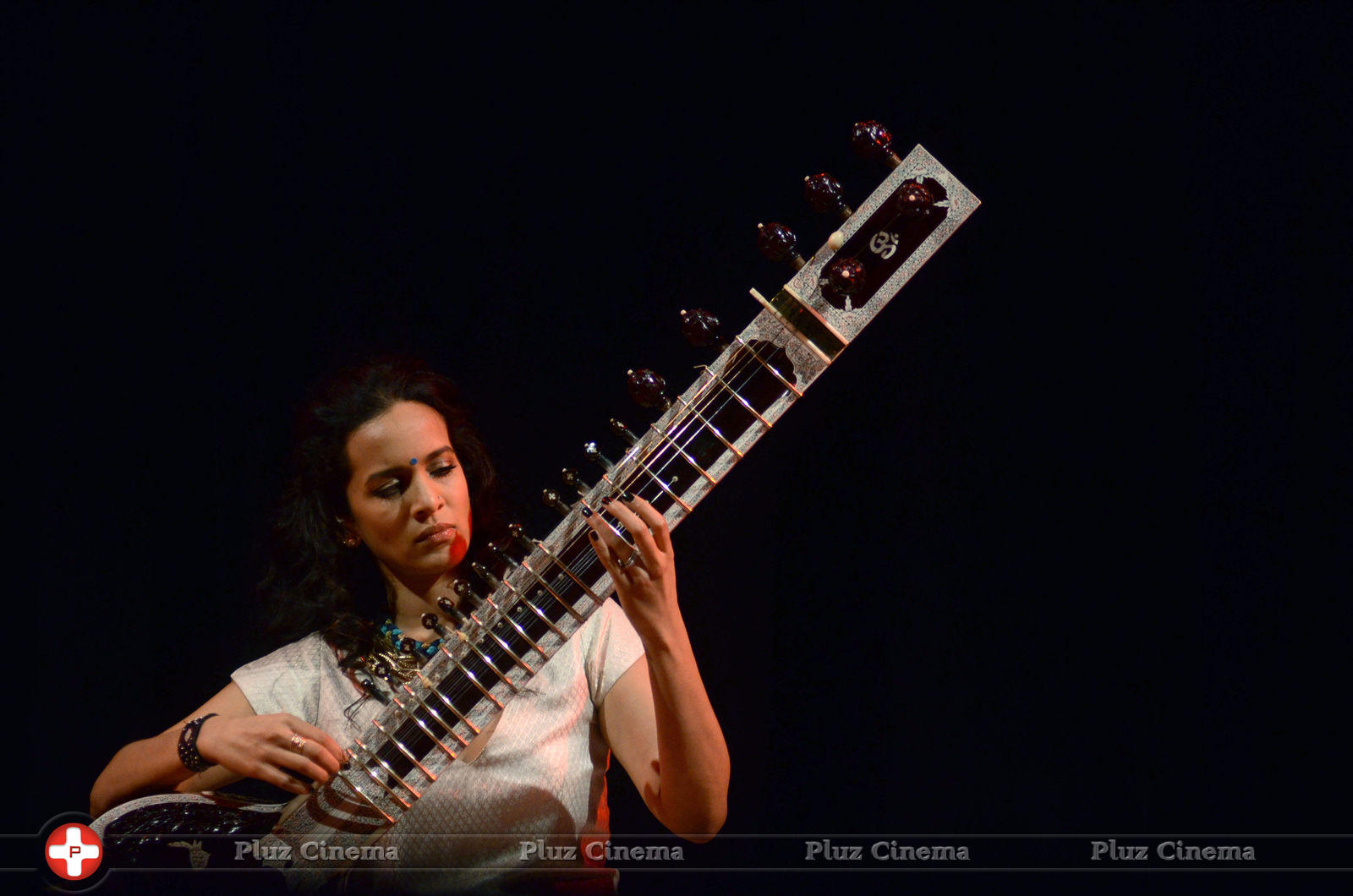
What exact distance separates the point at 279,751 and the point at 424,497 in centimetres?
46

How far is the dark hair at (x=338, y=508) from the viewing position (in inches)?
71.2

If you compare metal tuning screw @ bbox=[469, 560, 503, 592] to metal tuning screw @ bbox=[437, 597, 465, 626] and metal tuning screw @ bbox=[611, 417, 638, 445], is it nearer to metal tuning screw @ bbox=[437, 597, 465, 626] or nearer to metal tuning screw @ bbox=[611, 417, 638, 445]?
metal tuning screw @ bbox=[437, 597, 465, 626]

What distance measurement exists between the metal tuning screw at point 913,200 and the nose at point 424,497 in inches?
36.0

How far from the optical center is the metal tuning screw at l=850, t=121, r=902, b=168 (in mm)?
1370

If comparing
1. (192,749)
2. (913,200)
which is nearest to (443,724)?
(192,749)

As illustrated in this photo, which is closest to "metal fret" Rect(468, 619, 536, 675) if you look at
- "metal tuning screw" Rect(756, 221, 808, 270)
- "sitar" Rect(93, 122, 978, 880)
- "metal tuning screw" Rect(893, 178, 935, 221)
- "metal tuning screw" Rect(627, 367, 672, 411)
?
"sitar" Rect(93, 122, 978, 880)

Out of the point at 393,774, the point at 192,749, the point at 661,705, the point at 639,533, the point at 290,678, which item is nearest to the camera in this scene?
the point at 639,533

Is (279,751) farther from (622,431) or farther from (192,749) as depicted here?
(622,431)

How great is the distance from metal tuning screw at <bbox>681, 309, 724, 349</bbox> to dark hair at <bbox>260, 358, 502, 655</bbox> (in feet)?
2.04

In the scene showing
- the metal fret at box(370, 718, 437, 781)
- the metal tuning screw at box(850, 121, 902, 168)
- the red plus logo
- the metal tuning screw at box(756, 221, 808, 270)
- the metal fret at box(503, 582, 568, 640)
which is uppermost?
the metal tuning screw at box(850, 121, 902, 168)

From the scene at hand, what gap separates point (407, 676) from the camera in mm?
1731

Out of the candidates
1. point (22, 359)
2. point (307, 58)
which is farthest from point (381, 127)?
point (22, 359)

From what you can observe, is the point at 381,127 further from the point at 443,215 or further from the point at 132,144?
the point at 132,144

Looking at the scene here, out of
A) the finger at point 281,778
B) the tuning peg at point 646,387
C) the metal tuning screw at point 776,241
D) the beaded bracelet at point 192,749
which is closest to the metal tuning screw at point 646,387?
the tuning peg at point 646,387
